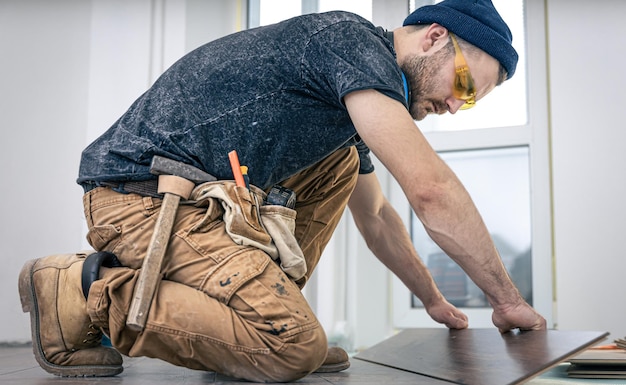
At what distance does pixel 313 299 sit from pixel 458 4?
1.74 meters

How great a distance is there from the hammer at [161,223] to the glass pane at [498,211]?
1.72 meters

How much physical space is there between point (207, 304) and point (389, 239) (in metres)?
0.86

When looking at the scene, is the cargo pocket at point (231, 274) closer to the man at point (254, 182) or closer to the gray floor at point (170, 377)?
the man at point (254, 182)

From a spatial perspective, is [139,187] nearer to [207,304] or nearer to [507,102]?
[207,304]

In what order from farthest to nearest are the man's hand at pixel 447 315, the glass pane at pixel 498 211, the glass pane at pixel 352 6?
the glass pane at pixel 352 6
the glass pane at pixel 498 211
the man's hand at pixel 447 315

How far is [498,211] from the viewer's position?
3.02m

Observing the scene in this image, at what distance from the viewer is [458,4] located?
65.4 inches

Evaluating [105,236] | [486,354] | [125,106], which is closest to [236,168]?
[105,236]

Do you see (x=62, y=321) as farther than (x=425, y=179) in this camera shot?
Yes

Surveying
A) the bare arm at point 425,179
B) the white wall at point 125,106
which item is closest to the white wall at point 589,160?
the white wall at point 125,106

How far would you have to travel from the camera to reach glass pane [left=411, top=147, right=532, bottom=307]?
297cm

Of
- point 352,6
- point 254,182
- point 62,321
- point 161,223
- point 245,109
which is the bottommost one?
point 62,321

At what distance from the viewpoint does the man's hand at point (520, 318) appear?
5.17 feet

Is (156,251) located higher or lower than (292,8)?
lower
